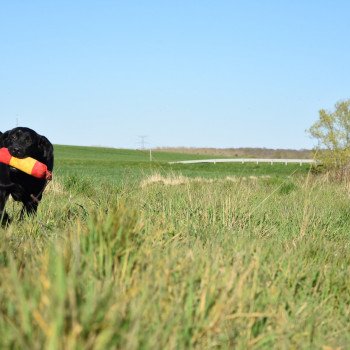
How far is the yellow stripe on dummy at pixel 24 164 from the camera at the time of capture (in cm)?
777

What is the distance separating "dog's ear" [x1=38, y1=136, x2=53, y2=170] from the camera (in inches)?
344

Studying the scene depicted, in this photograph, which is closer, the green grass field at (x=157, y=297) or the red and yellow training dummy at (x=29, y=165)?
the green grass field at (x=157, y=297)

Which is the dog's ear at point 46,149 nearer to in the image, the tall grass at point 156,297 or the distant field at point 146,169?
the distant field at point 146,169

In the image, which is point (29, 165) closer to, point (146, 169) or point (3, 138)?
point (3, 138)

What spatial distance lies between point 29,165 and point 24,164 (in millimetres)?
86

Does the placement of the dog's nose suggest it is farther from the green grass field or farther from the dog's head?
the green grass field

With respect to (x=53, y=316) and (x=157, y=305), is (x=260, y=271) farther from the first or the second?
(x=53, y=316)

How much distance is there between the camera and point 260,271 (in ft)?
12.4

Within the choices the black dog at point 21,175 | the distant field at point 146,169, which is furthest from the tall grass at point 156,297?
the distant field at point 146,169

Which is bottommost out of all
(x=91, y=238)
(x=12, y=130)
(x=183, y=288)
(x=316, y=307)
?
(x=316, y=307)

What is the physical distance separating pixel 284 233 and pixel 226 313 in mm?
3767

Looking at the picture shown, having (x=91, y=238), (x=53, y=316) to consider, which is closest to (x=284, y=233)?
(x=91, y=238)

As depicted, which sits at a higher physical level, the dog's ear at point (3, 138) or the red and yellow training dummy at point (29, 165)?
the dog's ear at point (3, 138)

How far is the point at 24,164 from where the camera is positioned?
782 centimetres
